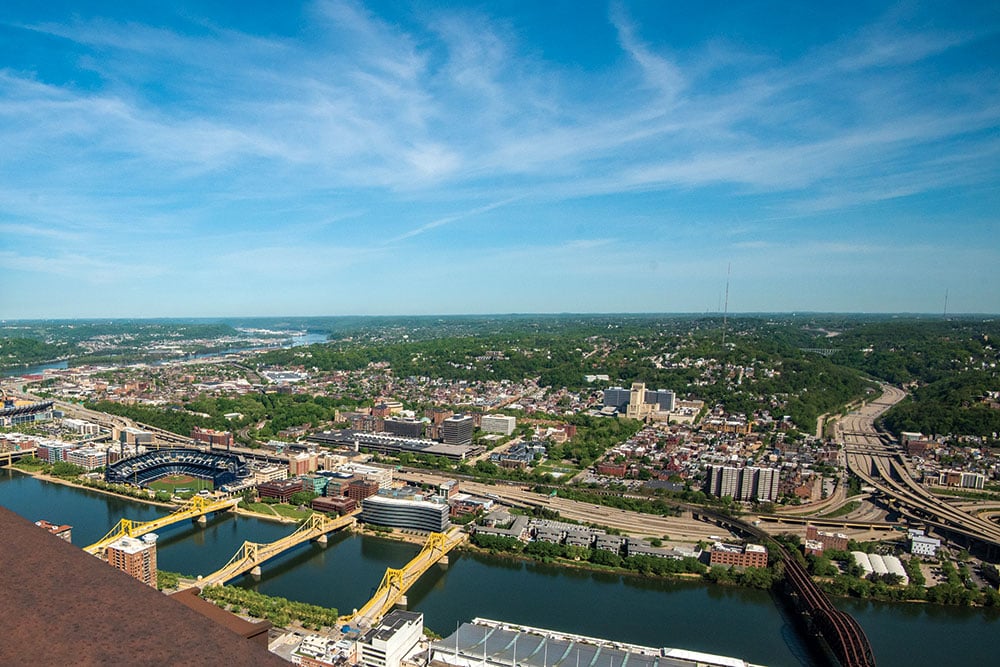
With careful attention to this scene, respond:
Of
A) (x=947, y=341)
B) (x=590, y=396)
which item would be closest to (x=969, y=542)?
(x=590, y=396)

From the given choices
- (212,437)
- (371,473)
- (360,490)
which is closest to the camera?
(360,490)

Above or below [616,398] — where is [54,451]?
below

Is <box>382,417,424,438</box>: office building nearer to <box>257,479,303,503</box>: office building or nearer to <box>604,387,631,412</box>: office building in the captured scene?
<box>257,479,303,503</box>: office building

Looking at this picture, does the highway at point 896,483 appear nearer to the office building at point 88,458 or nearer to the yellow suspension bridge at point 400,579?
the yellow suspension bridge at point 400,579

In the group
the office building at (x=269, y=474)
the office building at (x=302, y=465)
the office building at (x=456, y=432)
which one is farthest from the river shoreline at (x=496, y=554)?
the office building at (x=456, y=432)

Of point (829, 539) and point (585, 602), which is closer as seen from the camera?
point (585, 602)

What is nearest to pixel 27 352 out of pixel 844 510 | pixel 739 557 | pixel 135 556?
pixel 135 556

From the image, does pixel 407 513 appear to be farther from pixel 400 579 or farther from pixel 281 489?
pixel 281 489
